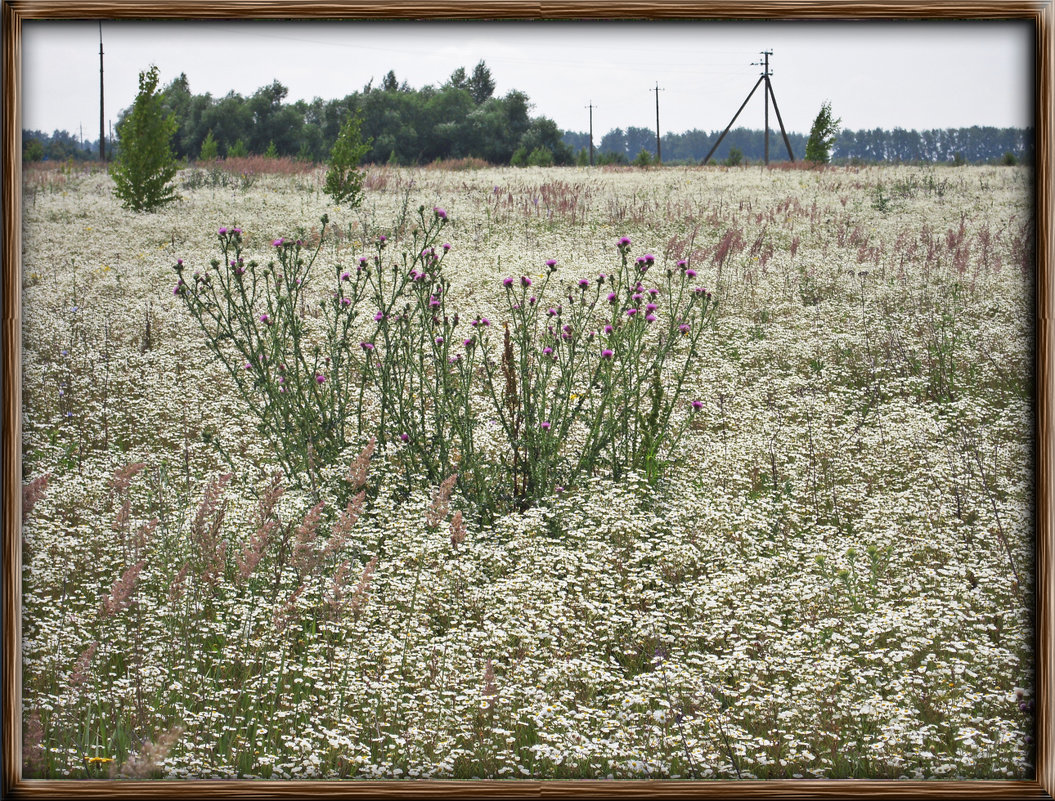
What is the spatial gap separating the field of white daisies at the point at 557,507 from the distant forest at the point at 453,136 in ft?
0.34

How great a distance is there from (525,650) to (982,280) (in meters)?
2.20

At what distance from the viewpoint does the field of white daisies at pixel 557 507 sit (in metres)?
2.25

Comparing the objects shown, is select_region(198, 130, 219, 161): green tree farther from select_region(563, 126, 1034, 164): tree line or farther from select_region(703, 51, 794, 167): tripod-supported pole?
select_region(703, 51, 794, 167): tripod-supported pole

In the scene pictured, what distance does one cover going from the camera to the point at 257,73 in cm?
265

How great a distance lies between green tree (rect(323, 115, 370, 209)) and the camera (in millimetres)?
2951

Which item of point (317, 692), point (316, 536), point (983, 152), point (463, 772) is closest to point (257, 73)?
point (316, 536)

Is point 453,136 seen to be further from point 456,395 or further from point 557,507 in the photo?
point 557,507

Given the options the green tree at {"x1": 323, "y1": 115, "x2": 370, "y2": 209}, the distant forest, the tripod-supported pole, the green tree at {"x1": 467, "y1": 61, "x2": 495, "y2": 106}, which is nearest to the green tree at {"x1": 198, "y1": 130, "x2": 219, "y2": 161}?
the distant forest

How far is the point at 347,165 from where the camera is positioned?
119 inches

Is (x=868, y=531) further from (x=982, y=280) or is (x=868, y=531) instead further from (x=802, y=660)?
(x=982, y=280)

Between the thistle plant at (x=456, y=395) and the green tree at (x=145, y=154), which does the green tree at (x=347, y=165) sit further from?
the green tree at (x=145, y=154)

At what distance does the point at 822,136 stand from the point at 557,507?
5.47 ft

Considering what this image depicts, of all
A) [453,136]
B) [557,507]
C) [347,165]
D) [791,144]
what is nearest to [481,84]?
[453,136]

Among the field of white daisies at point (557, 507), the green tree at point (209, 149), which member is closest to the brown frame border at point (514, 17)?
the field of white daisies at point (557, 507)
